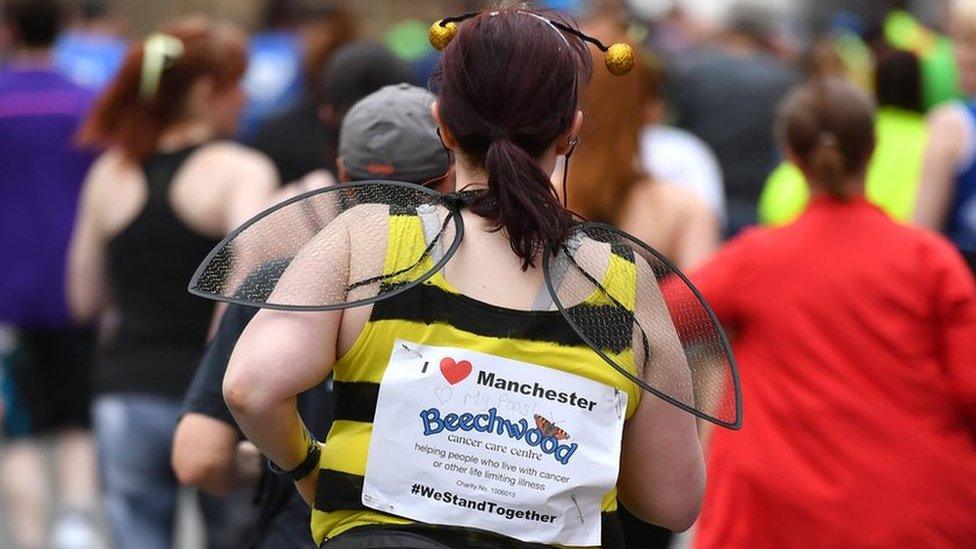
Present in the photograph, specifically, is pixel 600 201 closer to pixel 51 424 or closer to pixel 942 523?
pixel 942 523

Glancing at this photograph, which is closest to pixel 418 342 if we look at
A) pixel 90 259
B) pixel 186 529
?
pixel 90 259

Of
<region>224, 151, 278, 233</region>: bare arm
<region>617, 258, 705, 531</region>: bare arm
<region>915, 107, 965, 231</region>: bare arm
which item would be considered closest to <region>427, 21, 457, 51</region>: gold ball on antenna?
<region>617, 258, 705, 531</region>: bare arm

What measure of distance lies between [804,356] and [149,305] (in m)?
2.01

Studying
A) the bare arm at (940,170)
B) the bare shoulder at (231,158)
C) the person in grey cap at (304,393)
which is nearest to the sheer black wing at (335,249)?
the person in grey cap at (304,393)

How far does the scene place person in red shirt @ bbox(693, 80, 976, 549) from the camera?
4070mm

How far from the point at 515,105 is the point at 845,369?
1891mm

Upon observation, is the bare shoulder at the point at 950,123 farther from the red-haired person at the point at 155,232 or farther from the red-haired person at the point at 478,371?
the red-haired person at the point at 478,371

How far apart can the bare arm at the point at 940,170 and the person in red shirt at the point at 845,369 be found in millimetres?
1316

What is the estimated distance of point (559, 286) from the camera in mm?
2486

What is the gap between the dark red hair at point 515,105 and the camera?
2.49m

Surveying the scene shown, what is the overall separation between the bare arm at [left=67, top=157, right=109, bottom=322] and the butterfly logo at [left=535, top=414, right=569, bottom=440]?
10.2 feet

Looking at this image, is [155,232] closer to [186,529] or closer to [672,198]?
[672,198]

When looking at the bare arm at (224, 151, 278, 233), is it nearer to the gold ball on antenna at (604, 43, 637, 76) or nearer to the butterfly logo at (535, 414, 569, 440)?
the gold ball on antenna at (604, 43, 637, 76)

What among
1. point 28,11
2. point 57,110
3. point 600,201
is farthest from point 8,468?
point 600,201
